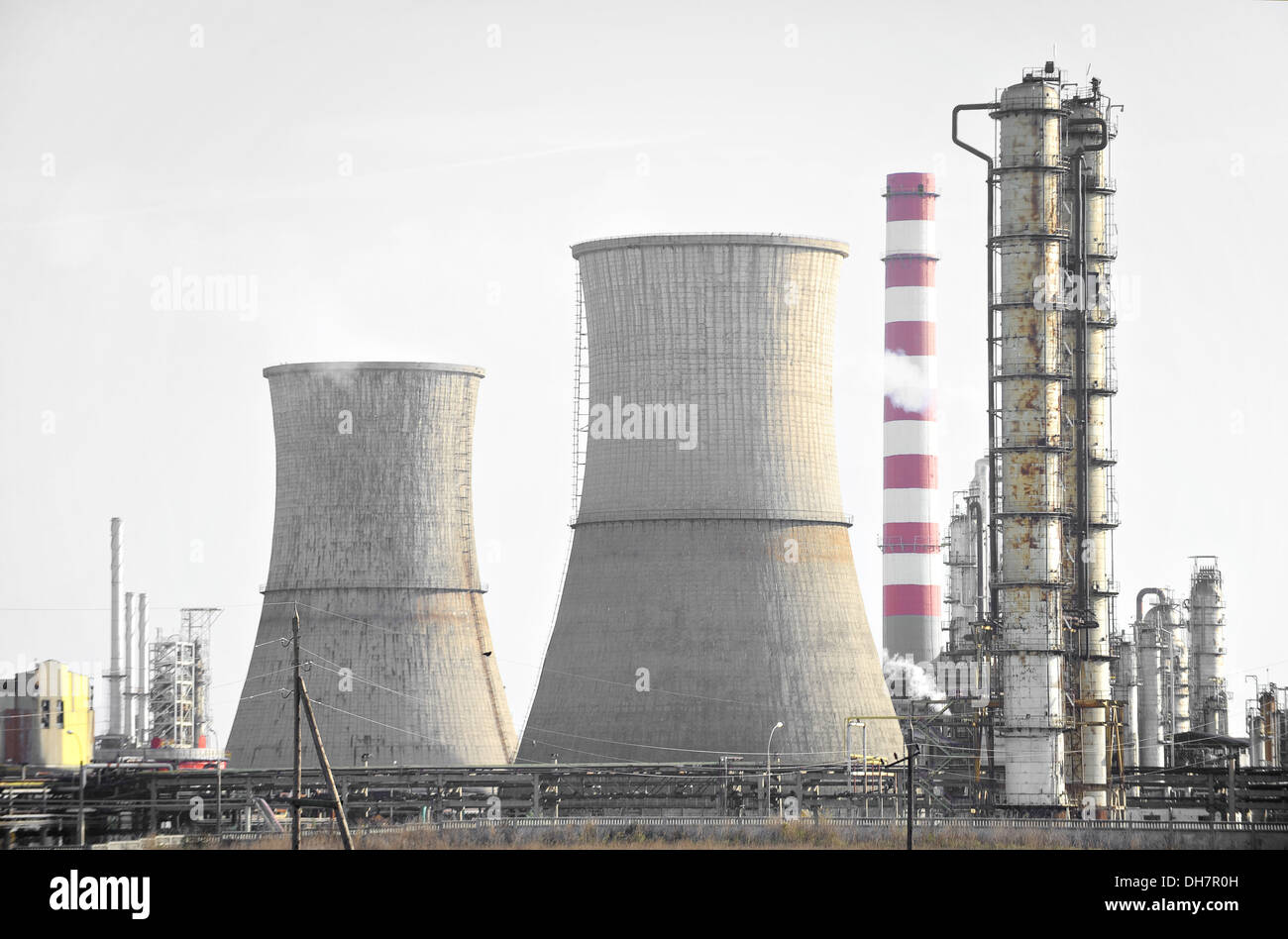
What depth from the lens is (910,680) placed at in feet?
160

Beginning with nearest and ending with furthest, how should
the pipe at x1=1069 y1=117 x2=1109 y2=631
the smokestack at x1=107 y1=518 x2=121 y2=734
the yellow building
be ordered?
the pipe at x1=1069 y1=117 x2=1109 y2=631, the yellow building, the smokestack at x1=107 y1=518 x2=121 y2=734

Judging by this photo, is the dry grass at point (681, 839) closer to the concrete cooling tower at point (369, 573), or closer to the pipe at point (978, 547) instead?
the concrete cooling tower at point (369, 573)

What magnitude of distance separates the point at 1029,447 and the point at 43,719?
74.0ft

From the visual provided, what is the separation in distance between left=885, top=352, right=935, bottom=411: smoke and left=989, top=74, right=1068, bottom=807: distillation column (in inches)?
674

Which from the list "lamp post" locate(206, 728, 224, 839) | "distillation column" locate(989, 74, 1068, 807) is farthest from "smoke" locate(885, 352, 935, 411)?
"lamp post" locate(206, 728, 224, 839)

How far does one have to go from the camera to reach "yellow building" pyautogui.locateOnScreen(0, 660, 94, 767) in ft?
150

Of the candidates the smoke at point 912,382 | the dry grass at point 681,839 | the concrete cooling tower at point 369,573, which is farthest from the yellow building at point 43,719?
the smoke at point 912,382

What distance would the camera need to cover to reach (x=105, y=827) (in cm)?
3597

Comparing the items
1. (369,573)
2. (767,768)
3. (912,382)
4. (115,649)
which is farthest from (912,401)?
(115,649)

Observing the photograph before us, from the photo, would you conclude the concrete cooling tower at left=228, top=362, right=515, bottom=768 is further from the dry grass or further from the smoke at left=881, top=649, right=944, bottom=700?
the smoke at left=881, top=649, right=944, bottom=700

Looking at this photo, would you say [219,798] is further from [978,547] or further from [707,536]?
[978,547]

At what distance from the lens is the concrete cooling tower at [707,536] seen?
1512 inches

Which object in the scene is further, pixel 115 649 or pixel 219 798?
pixel 115 649
